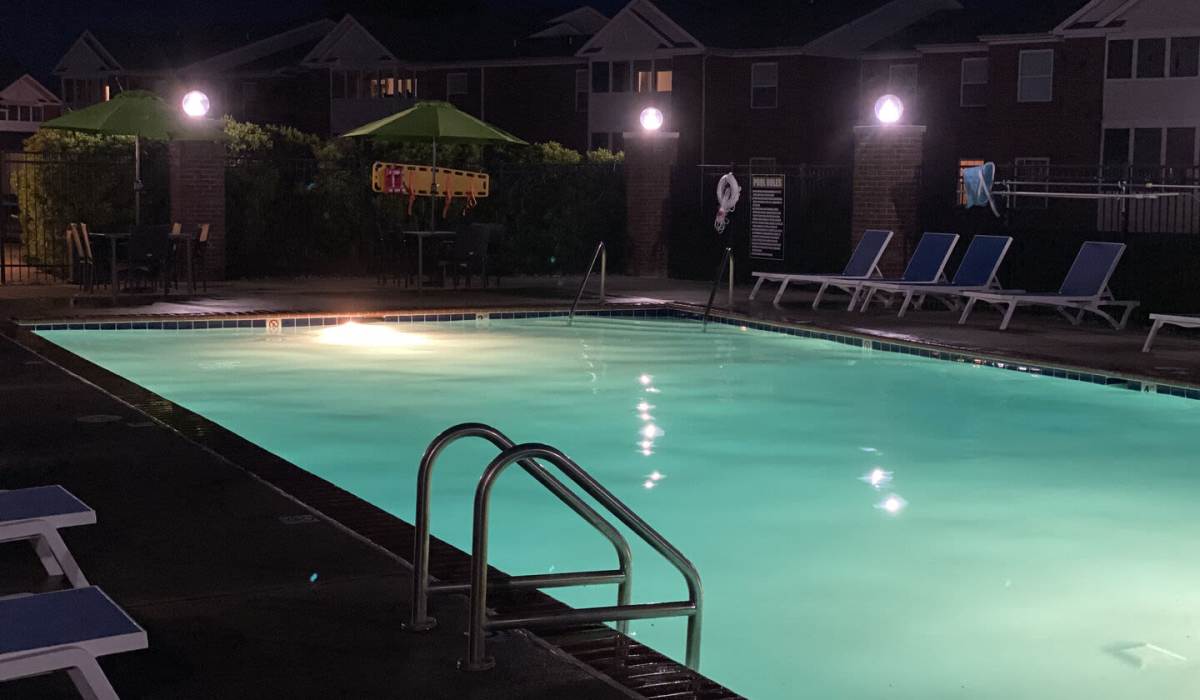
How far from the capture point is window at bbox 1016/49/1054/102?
3700 centimetres

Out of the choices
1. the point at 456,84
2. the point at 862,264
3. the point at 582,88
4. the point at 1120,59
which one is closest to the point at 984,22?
the point at 1120,59

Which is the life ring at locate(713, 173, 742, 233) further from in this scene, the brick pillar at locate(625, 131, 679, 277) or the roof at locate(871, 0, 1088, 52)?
the roof at locate(871, 0, 1088, 52)

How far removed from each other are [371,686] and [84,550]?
6.31 ft

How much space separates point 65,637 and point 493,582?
79.4 inches

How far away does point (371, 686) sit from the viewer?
4207 millimetres

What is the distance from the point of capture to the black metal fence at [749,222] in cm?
2025

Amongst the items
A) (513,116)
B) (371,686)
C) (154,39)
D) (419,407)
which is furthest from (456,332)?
(154,39)

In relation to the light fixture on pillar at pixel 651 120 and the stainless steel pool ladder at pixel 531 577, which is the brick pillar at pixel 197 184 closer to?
the light fixture on pillar at pixel 651 120

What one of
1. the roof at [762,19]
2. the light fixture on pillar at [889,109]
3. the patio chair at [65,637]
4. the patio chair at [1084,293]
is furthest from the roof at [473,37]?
the patio chair at [65,637]

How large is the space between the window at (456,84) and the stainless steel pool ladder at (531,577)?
152 ft

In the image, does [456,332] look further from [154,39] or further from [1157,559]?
[154,39]

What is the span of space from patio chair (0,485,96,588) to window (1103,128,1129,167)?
109 ft

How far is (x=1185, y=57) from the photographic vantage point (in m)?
33.8

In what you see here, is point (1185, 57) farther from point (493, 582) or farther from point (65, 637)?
point (65, 637)
